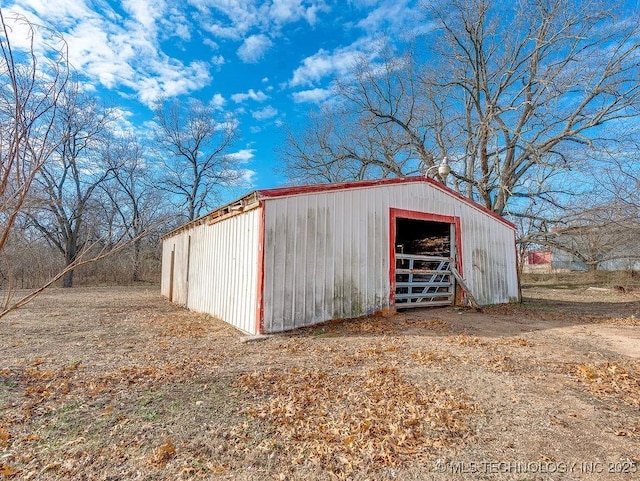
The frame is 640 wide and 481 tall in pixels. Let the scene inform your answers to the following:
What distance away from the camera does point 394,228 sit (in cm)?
798

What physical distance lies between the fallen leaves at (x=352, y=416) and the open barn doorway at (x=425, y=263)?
4.54 metres

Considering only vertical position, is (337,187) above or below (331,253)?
above

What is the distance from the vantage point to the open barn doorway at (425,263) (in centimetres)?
841

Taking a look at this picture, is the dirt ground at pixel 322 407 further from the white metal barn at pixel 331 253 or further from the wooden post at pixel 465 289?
the wooden post at pixel 465 289

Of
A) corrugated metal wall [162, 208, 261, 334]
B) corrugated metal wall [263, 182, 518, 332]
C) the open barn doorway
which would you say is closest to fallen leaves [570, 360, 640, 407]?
corrugated metal wall [263, 182, 518, 332]

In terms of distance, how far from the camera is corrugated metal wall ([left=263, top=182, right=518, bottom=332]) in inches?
242

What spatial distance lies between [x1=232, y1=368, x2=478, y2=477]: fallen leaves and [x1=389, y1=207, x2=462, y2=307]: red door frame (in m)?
3.82

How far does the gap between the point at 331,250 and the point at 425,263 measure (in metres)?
4.56

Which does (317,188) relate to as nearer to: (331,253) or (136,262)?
(331,253)

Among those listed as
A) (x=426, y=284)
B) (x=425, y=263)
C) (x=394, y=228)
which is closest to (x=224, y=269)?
(x=394, y=228)

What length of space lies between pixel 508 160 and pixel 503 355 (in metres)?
16.9

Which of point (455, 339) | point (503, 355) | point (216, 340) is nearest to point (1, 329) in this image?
point (216, 340)

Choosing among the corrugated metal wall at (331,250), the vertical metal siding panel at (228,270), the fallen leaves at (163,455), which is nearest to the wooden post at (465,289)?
the corrugated metal wall at (331,250)

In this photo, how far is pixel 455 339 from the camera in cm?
566
